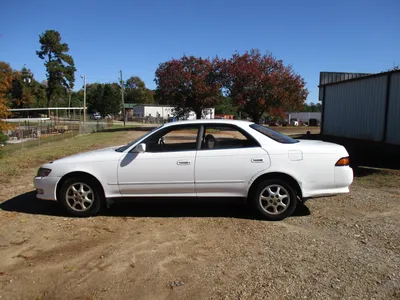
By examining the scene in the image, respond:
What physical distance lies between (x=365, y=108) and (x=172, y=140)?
10847 mm

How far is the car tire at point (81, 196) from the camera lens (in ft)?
18.2

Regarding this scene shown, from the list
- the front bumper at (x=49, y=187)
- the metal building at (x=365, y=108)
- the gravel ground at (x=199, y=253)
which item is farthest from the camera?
the metal building at (x=365, y=108)

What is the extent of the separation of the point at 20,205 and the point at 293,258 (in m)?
4.95

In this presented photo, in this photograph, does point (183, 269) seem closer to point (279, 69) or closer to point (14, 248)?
point (14, 248)

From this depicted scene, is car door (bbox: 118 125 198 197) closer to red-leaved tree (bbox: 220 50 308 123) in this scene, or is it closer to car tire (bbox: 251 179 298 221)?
car tire (bbox: 251 179 298 221)

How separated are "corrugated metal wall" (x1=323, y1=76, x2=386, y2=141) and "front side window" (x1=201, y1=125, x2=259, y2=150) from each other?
907 cm

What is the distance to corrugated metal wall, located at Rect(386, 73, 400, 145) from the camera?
456 inches

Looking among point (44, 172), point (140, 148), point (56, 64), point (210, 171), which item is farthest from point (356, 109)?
point (56, 64)

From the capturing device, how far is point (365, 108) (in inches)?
550

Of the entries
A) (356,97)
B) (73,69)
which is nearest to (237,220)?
(356,97)

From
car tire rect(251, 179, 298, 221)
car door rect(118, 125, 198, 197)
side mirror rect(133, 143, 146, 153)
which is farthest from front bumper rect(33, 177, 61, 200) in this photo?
car tire rect(251, 179, 298, 221)

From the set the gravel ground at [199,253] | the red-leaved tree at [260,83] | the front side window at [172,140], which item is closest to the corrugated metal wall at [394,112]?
the gravel ground at [199,253]

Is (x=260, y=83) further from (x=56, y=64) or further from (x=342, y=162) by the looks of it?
(x=56, y=64)

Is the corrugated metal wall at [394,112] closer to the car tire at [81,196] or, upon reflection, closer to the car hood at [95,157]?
the car hood at [95,157]
